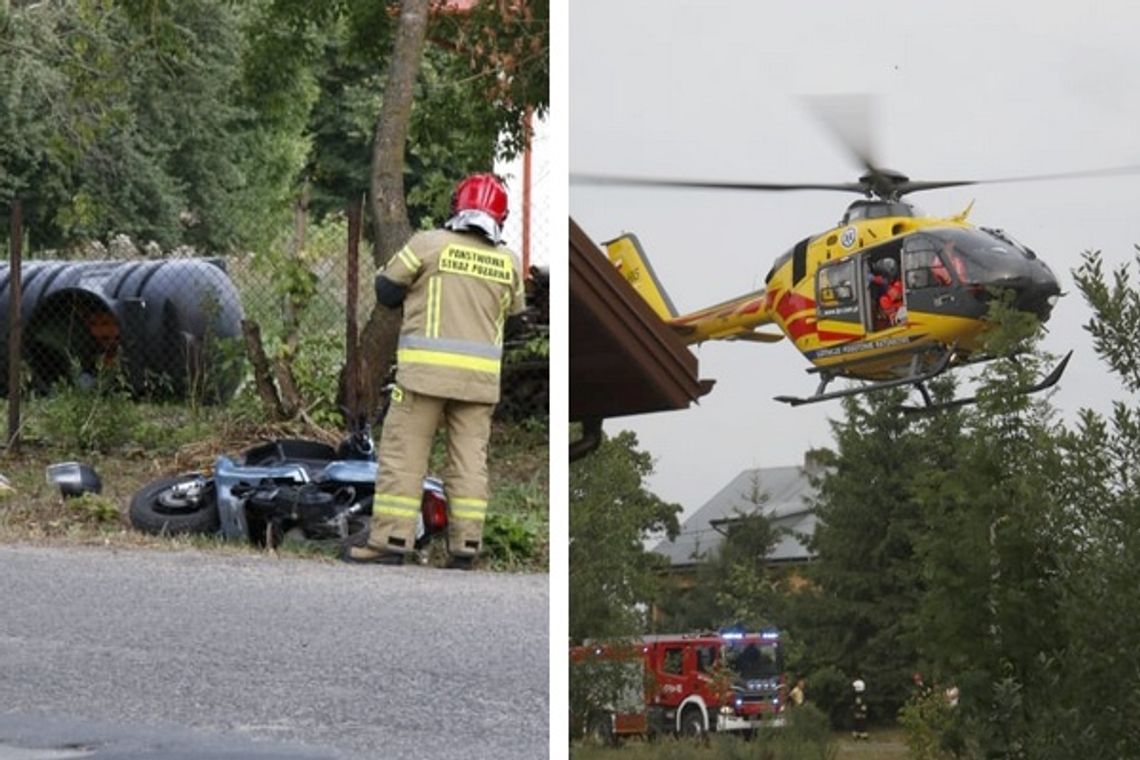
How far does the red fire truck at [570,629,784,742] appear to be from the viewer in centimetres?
398

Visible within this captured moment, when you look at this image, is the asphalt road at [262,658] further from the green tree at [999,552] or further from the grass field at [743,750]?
the green tree at [999,552]

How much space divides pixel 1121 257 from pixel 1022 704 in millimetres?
740

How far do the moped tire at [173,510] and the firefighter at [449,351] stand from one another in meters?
0.87

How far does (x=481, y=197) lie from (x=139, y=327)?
4.14 metres

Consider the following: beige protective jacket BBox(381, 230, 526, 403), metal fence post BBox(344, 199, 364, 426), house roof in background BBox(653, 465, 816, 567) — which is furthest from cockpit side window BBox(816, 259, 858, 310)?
metal fence post BBox(344, 199, 364, 426)

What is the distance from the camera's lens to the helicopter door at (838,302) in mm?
4141

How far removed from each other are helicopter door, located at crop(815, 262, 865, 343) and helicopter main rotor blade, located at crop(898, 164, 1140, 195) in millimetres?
192

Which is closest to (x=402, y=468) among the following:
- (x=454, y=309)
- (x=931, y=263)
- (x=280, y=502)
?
(x=454, y=309)

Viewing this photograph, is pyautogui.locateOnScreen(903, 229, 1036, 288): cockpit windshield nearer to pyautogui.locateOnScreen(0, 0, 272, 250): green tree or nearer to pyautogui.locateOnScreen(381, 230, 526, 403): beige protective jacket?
pyautogui.locateOnScreen(381, 230, 526, 403): beige protective jacket

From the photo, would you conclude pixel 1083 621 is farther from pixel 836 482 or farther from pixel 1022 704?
pixel 836 482

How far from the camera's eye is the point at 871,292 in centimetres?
420

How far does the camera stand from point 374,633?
6879 mm

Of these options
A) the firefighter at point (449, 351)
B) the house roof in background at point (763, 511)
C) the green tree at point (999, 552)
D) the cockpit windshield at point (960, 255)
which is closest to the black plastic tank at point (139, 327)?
the firefighter at point (449, 351)

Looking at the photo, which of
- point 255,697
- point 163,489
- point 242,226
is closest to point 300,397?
point 163,489
